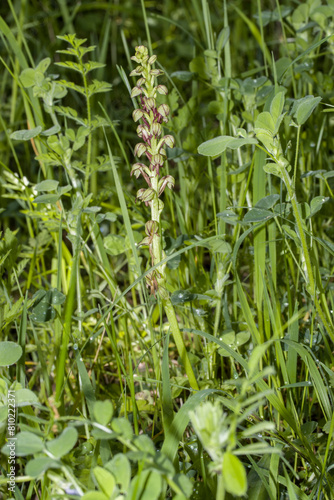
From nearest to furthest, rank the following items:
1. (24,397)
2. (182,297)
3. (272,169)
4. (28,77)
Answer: (24,397) < (272,169) < (182,297) < (28,77)

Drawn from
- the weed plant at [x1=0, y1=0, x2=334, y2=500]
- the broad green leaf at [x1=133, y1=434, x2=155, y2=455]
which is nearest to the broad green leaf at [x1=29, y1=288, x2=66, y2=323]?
the weed plant at [x1=0, y1=0, x2=334, y2=500]

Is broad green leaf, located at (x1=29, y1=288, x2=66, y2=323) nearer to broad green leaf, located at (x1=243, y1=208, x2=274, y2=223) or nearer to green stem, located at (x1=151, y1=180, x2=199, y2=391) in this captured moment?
green stem, located at (x1=151, y1=180, x2=199, y2=391)

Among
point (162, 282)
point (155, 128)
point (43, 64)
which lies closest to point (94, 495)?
point (162, 282)

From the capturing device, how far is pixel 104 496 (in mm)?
802

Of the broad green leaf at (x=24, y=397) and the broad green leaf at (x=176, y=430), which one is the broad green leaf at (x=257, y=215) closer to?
the broad green leaf at (x=176, y=430)

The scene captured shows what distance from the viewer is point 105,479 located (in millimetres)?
813

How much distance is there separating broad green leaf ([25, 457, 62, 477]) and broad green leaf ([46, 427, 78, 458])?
16 mm

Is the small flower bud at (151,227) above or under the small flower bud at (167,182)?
under

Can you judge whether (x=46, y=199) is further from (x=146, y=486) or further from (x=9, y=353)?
(x=146, y=486)

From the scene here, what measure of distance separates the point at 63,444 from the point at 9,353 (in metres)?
0.32

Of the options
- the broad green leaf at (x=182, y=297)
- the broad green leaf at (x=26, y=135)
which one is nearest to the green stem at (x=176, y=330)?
the broad green leaf at (x=182, y=297)

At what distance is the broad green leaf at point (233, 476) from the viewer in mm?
674

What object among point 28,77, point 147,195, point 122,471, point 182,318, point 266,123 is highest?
point 28,77

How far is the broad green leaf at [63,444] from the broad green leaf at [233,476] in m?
0.26
